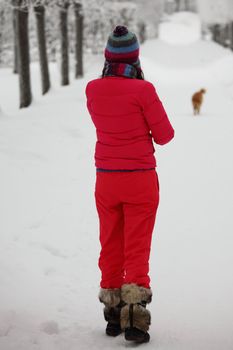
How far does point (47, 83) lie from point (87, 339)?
54.4ft

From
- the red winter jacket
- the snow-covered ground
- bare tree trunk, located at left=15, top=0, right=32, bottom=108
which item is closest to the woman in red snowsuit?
the red winter jacket

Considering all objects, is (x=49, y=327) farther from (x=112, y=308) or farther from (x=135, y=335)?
(x=135, y=335)

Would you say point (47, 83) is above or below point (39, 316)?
below

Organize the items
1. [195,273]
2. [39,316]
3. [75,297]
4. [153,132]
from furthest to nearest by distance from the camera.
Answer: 1. [195,273]
2. [75,297]
3. [39,316]
4. [153,132]

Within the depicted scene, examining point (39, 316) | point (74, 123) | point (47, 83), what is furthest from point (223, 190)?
point (47, 83)

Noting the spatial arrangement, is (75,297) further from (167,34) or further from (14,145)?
(167,34)

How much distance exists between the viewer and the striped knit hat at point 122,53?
3.08 meters

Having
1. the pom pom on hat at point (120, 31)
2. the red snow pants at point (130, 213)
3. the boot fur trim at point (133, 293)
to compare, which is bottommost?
the boot fur trim at point (133, 293)

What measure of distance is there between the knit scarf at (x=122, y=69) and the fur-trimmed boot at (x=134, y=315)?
1390 mm

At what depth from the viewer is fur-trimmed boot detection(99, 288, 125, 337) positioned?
336 cm

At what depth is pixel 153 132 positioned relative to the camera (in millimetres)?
3143

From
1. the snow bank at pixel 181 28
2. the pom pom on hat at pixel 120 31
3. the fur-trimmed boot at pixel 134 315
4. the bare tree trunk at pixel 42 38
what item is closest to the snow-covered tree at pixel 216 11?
the snow bank at pixel 181 28

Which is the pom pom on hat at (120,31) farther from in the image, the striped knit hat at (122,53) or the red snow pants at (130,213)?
the red snow pants at (130,213)

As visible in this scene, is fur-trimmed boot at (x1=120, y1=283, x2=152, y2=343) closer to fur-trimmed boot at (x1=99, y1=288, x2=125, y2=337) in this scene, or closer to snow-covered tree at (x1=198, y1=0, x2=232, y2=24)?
fur-trimmed boot at (x1=99, y1=288, x2=125, y2=337)
